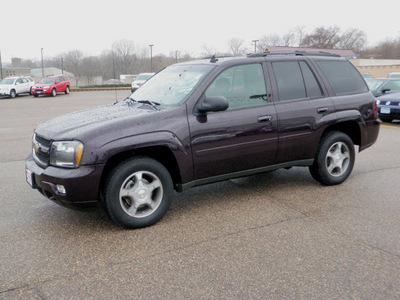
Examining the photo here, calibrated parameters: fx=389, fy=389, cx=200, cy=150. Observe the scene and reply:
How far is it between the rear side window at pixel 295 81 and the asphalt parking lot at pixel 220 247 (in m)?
1.32

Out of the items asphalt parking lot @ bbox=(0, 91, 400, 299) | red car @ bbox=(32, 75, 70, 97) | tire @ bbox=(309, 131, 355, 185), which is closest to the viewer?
asphalt parking lot @ bbox=(0, 91, 400, 299)

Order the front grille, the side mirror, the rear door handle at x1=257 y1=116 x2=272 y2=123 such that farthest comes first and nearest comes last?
the rear door handle at x1=257 y1=116 x2=272 y2=123, the side mirror, the front grille

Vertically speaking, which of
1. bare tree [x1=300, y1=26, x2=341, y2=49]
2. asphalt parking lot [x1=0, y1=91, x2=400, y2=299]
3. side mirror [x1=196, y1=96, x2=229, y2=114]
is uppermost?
bare tree [x1=300, y1=26, x2=341, y2=49]

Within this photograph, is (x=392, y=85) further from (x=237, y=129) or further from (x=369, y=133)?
(x=237, y=129)

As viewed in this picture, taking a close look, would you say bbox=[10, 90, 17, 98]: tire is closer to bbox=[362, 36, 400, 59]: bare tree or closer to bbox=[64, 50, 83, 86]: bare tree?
bbox=[64, 50, 83, 86]: bare tree

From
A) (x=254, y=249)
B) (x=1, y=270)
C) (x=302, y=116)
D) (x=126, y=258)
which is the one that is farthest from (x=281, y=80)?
(x=1, y=270)

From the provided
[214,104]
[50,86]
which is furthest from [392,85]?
[50,86]

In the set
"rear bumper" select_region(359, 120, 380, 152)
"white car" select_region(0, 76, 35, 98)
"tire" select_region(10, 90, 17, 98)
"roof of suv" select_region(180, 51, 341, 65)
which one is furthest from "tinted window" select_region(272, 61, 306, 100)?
"tire" select_region(10, 90, 17, 98)

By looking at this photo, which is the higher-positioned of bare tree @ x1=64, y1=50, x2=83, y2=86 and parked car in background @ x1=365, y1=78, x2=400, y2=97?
bare tree @ x1=64, y1=50, x2=83, y2=86

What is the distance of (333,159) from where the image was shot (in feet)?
18.0

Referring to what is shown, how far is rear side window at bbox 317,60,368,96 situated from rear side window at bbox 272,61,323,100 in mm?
312

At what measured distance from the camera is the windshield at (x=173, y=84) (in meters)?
4.51

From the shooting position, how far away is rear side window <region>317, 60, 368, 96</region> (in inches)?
215

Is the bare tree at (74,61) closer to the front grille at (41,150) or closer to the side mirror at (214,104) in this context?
the front grille at (41,150)
